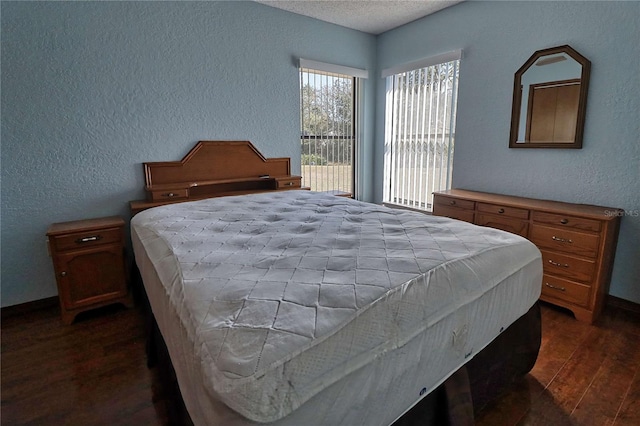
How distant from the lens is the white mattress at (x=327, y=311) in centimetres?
74

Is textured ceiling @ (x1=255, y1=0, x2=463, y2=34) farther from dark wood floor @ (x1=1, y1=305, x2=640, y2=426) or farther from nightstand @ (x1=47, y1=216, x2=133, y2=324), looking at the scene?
dark wood floor @ (x1=1, y1=305, x2=640, y2=426)

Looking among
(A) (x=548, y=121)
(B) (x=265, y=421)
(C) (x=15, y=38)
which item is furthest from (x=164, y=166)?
(A) (x=548, y=121)

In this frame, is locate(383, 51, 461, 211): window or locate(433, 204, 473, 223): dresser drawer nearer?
locate(433, 204, 473, 223): dresser drawer

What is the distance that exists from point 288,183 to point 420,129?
1.67m

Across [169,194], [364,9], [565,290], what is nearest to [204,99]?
[169,194]

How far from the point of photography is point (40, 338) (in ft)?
6.90

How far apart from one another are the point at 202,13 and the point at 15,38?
1355mm

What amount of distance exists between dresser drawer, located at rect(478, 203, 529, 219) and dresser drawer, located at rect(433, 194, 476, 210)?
0.08 meters

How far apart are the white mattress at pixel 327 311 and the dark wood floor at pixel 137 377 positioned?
508 mm

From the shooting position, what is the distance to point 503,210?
2.63 m

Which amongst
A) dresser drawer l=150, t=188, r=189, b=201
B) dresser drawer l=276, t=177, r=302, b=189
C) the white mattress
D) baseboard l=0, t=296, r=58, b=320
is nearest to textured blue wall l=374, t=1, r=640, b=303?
the white mattress

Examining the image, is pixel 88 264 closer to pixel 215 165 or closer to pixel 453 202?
pixel 215 165

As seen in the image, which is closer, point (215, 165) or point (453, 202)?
point (453, 202)

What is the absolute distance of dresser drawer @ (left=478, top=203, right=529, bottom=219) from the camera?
8.20ft
